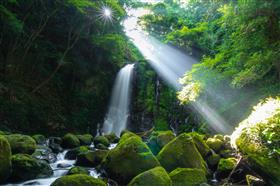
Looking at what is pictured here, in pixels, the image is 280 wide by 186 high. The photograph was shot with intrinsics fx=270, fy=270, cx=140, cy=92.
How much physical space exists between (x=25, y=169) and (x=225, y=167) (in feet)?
18.3

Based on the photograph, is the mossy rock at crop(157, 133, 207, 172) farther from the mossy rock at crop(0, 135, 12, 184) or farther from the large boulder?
the mossy rock at crop(0, 135, 12, 184)

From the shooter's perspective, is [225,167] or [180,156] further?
[225,167]

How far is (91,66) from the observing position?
19.6 m

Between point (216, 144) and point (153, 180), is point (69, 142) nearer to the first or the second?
point (216, 144)

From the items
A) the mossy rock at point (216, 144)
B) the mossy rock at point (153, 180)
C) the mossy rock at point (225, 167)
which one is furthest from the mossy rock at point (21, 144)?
the mossy rock at point (216, 144)

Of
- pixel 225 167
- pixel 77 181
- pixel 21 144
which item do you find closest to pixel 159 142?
pixel 225 167

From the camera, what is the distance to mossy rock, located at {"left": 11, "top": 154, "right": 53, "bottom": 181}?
675 cm

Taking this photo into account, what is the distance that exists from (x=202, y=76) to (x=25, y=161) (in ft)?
25.2

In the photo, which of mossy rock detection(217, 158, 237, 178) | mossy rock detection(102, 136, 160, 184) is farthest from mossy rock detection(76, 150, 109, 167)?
mossy rock detection(217, 158, 237, 178)

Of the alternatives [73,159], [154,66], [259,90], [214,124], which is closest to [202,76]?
[259,90]

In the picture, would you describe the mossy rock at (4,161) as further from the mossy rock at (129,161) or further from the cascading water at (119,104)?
the cascading water at (119,104)

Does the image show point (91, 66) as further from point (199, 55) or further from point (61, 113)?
point (199, 55)

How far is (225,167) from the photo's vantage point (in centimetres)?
802

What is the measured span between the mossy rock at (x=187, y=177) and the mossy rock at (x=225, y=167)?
194cm
